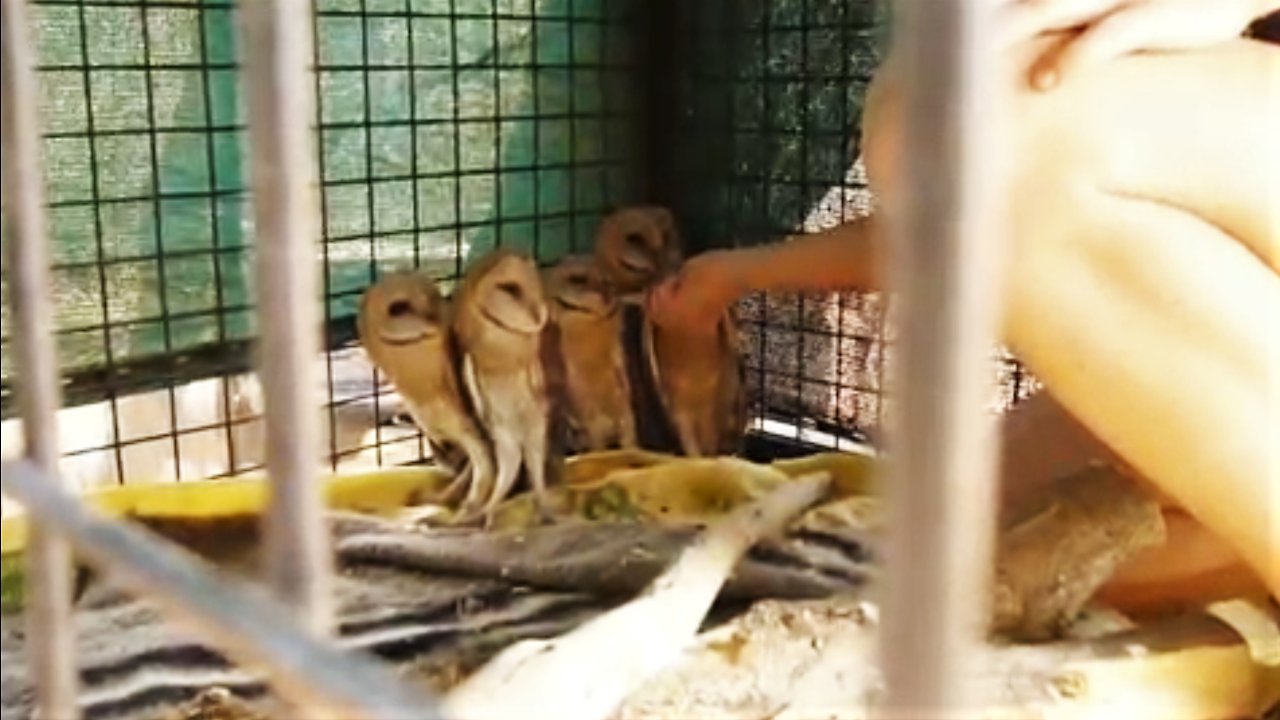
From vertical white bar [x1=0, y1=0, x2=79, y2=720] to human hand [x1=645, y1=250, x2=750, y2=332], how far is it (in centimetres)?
101

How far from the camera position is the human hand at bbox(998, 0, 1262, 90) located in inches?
31.6

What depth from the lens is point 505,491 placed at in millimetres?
1475

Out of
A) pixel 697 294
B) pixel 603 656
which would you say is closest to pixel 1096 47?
pixel 603 656

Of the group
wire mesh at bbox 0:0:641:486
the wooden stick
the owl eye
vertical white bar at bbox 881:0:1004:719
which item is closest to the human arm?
the owl eye

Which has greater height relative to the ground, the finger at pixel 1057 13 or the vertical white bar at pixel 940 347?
the finger at pixel 1057 13

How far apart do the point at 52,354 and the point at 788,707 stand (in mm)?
490

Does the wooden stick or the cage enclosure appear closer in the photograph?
the wooden stick

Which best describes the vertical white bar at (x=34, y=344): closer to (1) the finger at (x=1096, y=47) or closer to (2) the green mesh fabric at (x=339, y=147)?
(1) the finger at (x=1096, y=47)

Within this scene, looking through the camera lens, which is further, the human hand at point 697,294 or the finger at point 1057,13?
the human hand at point 697,294

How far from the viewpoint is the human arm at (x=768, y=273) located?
1302 mm

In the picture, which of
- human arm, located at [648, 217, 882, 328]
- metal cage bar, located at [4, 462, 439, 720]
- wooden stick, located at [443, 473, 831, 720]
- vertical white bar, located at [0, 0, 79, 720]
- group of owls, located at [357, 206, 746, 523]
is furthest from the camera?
group of owls, located at [357, 206, 746, 523]

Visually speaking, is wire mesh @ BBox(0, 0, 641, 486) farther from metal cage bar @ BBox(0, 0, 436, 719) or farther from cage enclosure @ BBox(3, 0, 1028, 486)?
metal cage bar @ BBox(0, 0, 436, 719)

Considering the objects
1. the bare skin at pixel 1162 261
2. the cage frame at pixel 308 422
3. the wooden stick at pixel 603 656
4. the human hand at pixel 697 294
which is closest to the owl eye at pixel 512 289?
the human hand at pixel 697 294

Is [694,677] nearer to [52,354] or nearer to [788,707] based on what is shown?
[788,707]
